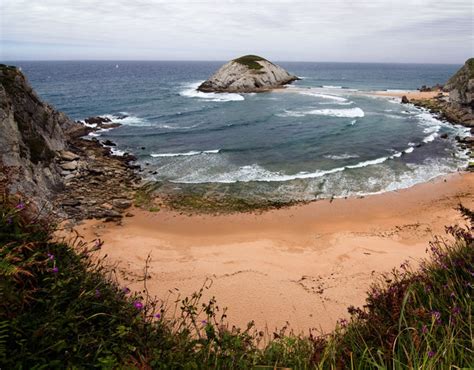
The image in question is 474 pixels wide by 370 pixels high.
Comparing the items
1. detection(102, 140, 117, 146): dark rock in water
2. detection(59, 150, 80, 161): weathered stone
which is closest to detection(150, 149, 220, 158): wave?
detection(102, 140, 117, 146): dark rock in water

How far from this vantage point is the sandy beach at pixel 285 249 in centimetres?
1097

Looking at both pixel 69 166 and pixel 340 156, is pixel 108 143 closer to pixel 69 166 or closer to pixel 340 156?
pixel 69 166

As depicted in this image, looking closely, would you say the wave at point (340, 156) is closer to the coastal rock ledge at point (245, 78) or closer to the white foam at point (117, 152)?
the white foam at point (117, 152)

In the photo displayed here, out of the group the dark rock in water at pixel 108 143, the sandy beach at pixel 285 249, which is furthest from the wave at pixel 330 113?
the sandy beach at pixel 285 249

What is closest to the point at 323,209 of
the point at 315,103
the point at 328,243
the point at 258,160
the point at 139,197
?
the point at 328,243

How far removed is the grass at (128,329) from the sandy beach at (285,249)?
222 inches

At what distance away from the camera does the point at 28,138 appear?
A: 20594 millimetres

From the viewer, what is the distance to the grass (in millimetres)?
3254

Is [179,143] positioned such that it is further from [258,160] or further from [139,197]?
[139,197]

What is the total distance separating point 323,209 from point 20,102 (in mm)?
21735

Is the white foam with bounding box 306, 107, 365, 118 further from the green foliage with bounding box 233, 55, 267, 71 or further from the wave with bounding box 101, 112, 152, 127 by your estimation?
the green foliage with bounding box 233, 55, 267, 71

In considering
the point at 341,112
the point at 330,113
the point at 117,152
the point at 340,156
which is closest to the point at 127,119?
the point at 117,152

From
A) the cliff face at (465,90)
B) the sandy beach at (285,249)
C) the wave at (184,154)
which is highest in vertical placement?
the cliff face at (465,90)

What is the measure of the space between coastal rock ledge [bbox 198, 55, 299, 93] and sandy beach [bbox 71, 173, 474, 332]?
56590 millimetres
